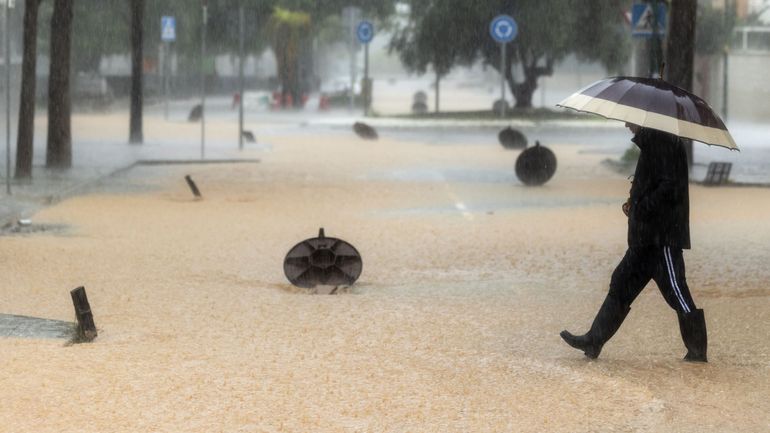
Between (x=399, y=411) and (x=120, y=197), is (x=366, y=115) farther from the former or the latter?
(x=399, y=411)

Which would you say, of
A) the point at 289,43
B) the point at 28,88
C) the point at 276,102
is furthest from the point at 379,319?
the point at 276,102

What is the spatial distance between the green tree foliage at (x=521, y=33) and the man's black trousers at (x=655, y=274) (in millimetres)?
40247

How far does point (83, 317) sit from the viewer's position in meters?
9.08

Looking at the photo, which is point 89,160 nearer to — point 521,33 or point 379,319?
point 379,319

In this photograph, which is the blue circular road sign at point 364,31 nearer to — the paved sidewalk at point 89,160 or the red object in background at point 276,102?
the paved sidewalk at point 89,160

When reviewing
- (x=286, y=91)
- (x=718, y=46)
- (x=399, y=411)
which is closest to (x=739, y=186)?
(x=399, y=411)

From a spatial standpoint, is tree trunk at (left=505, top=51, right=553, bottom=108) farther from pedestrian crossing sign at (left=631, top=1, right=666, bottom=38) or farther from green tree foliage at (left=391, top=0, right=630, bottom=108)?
pedestrian crossing sign at (left=631, top=1, right=666, bottom=38)

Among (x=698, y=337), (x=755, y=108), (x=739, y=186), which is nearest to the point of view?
(x=698, y=337)

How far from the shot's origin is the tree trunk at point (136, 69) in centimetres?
3203

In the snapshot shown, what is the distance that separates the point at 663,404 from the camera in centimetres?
754

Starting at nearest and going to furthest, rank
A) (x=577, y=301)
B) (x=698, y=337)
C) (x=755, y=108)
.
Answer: (x=698, y=337) < (x=577, y=301) < (x=755, y=108)

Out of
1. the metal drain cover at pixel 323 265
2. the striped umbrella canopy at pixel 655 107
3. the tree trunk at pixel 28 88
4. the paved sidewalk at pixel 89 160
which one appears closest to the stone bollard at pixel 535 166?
the paved sidewalk at pixel 89 160

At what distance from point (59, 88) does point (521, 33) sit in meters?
27.2

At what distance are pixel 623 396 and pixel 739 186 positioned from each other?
14.5 metres
